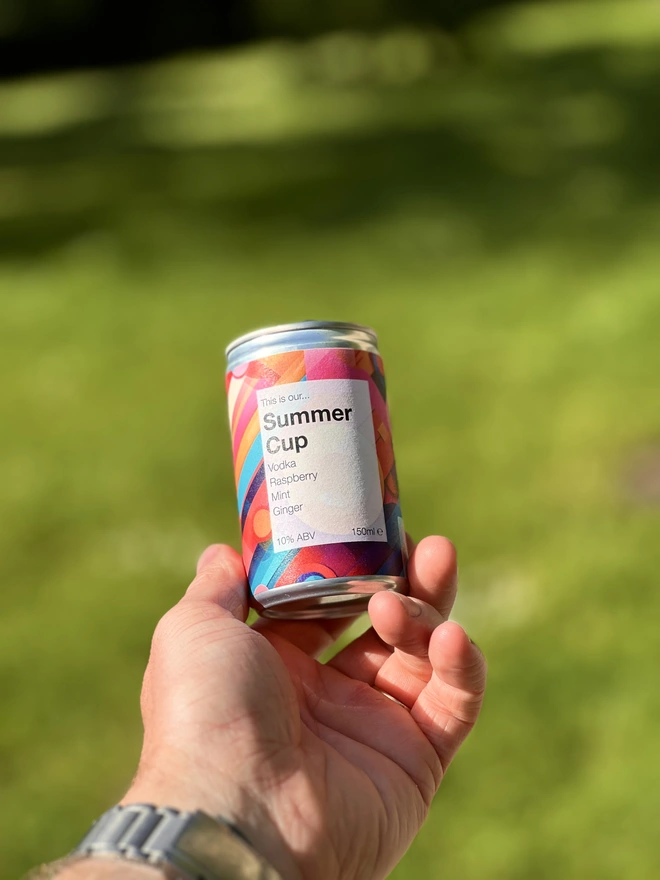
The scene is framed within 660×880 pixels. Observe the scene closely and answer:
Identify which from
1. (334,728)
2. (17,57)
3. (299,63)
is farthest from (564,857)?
(17,57)

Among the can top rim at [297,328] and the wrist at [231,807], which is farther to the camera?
the can top rim at [297,328]

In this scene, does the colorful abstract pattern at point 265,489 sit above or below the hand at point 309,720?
above

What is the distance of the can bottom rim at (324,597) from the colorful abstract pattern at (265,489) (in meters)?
0.01

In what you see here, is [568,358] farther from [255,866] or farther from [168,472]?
[255,866]

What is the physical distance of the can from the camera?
1.93 meters

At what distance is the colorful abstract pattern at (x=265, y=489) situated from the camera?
192 cm

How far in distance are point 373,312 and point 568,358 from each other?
1494 millimetres

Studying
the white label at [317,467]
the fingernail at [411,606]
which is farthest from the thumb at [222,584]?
the fingernail at [411,606]

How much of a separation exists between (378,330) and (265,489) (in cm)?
456

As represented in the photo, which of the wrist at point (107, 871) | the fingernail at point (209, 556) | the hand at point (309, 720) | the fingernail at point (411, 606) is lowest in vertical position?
the wrist at point (107, 871)

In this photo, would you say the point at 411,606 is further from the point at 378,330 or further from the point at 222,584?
the point at 378,330

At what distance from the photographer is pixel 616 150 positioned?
8.88 meters

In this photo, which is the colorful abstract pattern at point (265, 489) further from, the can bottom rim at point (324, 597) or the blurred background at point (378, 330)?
the blurred background at point (378, 330)

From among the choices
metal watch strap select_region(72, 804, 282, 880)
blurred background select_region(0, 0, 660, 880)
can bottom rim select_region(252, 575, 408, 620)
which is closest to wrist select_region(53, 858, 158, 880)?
metal watch strap select_region(72, 804, 282, 880)
